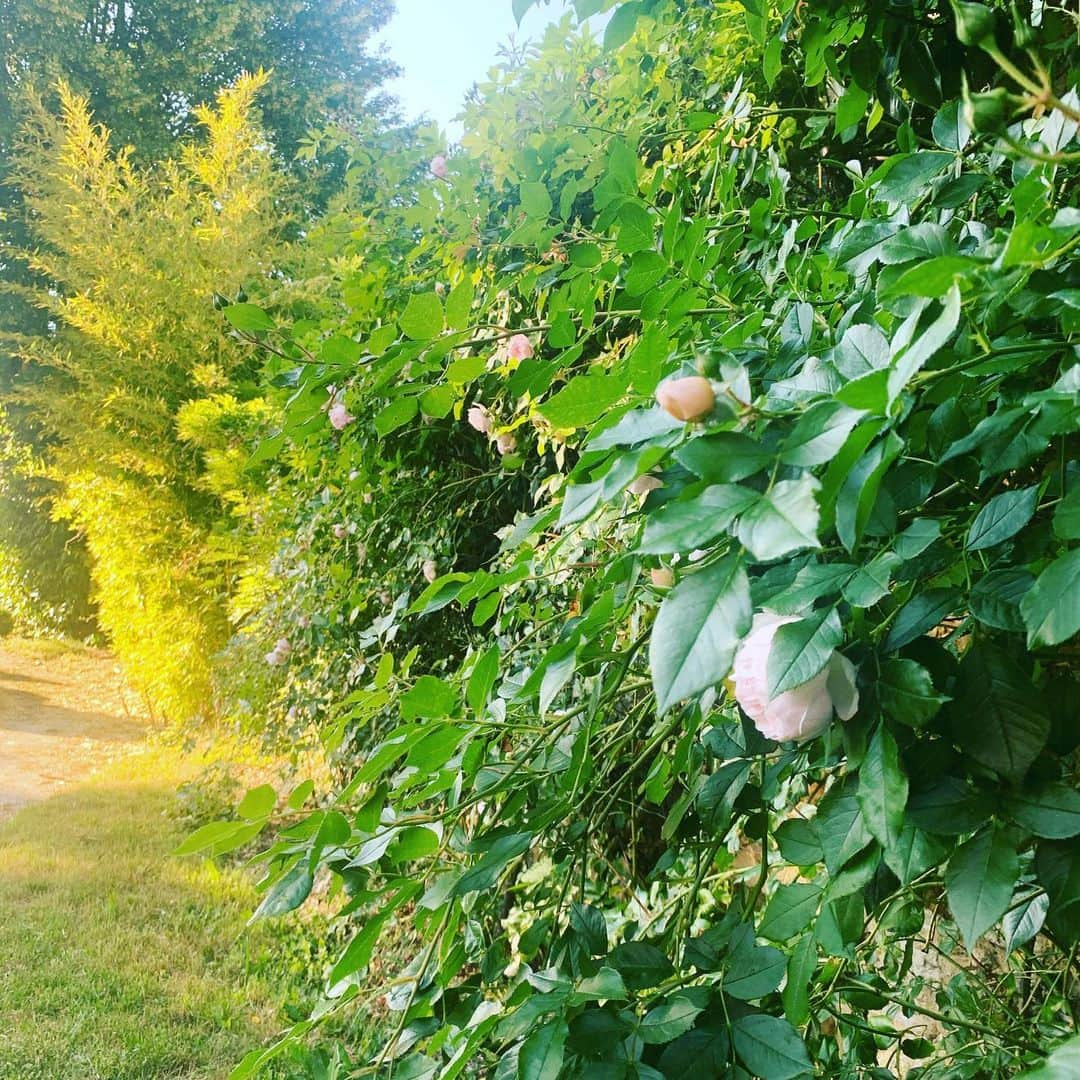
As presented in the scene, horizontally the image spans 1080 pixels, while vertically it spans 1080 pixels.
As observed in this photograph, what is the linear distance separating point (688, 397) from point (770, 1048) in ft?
0.96

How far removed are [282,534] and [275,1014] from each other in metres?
1.36

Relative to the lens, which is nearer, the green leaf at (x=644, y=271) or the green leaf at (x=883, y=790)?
the green leaf at (x=883, y=790)

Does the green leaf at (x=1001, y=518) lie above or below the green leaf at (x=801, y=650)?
above

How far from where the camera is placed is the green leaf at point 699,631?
0.73ft

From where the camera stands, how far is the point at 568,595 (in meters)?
1.06

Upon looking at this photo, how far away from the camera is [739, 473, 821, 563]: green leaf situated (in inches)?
8.4

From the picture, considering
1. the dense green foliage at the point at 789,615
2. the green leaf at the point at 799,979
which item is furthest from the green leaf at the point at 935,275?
the green leaf at the point at 799,979

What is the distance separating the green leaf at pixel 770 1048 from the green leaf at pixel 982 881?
0.10 metres

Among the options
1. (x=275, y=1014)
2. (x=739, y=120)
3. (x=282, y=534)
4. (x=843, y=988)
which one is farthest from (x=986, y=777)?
(x=282, y=534)

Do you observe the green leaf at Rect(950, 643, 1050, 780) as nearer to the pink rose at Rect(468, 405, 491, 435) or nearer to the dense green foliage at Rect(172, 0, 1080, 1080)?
the dense green foliage at Rect(172, 0, 1080, 1080)

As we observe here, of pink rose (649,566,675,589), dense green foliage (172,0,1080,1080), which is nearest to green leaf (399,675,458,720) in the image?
dense green foliage (172,0,1080,1080)

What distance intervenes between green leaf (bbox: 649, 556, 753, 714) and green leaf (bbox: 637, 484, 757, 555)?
0.04 feet

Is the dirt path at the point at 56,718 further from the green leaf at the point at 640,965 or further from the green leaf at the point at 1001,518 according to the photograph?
the green leaf at the point at 1001,518

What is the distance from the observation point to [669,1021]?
36 centimetres
